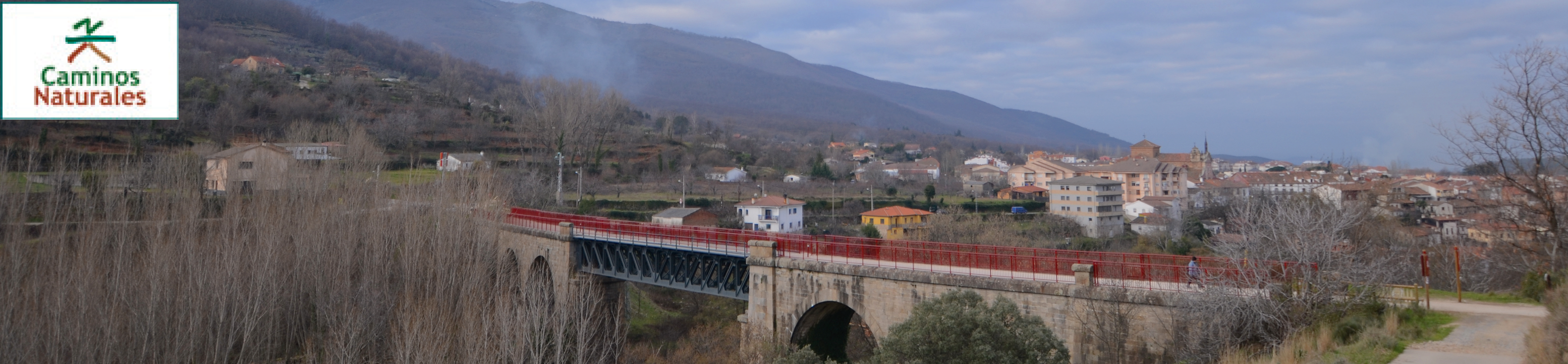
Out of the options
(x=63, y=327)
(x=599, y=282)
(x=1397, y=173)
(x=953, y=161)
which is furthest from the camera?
(x=953, y=161)

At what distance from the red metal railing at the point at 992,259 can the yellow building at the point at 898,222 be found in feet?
90.9

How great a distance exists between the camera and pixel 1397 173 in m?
95.6

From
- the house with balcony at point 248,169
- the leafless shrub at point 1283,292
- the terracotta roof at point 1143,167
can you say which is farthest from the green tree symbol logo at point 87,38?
the terracotta roof at point 1143,167

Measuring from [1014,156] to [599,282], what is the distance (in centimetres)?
14681

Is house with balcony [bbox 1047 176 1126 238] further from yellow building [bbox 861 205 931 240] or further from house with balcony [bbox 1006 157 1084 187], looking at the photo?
house with balcony [bbox 1006 157 1084 187]

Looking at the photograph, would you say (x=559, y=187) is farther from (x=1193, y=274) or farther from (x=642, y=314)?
(x=1193, y=274)

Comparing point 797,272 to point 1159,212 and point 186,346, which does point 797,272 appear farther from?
point 1159,212

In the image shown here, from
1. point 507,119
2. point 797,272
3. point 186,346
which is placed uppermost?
point 507,119

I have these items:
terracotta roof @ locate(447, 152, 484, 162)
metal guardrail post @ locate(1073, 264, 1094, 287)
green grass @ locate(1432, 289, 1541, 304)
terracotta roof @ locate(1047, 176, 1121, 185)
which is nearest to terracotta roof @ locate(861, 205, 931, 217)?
terracotta roof @ locate(1047, 176, 1121, 185)

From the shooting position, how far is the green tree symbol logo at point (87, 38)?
19.8 metres

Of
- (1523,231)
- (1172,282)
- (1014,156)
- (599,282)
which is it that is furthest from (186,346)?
(1014,156)

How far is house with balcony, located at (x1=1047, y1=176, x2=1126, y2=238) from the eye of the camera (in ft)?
200

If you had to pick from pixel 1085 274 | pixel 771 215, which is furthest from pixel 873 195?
pixel 1085 274

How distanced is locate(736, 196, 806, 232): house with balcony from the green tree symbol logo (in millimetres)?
31762
